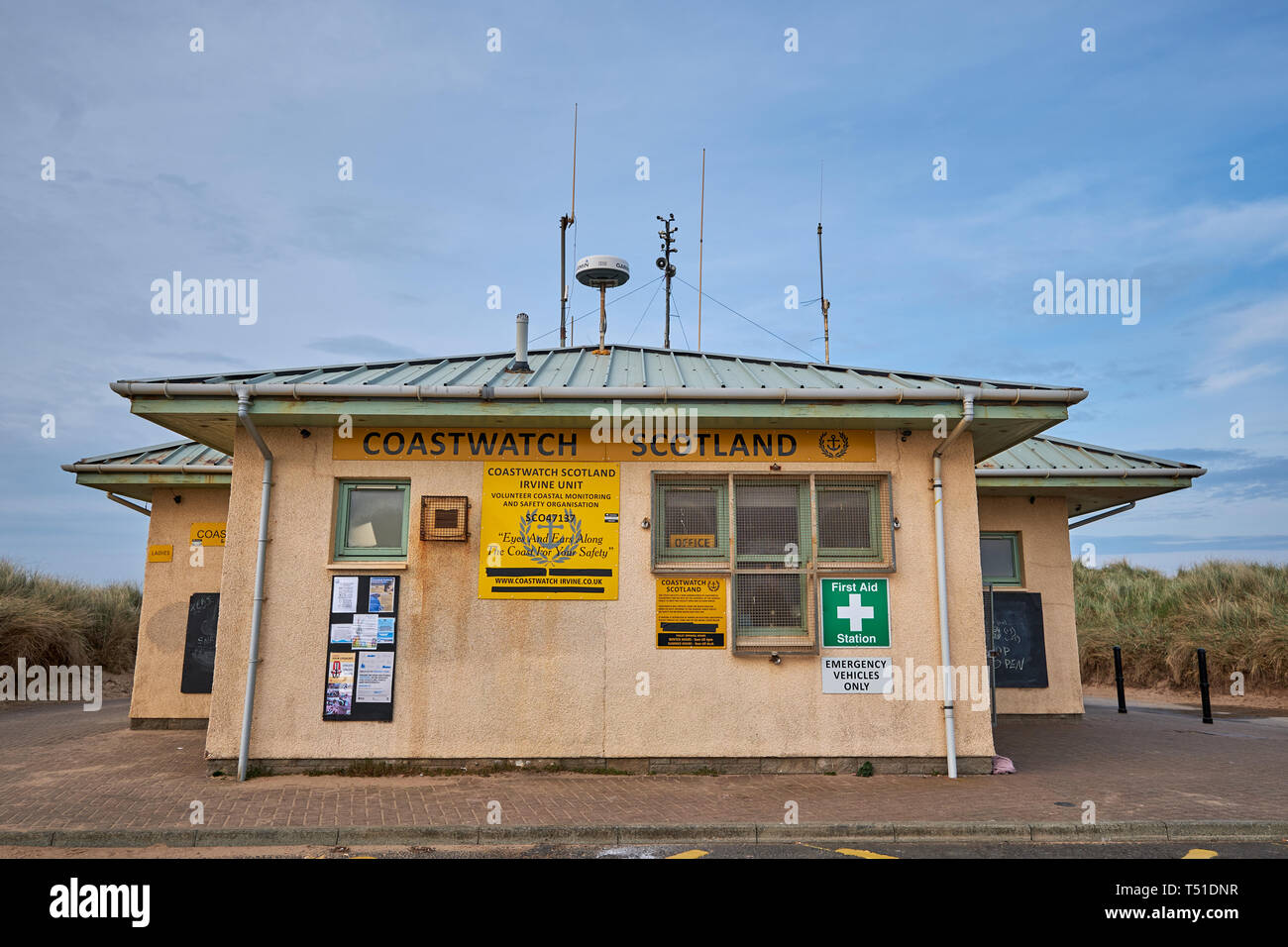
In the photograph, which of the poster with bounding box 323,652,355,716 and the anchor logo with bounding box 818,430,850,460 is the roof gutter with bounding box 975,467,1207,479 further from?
the poster with bounding box 323,652,355,716

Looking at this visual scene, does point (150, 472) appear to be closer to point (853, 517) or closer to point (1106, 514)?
point (853, 517)

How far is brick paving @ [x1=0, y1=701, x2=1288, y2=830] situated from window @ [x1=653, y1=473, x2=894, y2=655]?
5.55 feet

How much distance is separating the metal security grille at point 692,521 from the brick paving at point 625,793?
2.21 meters

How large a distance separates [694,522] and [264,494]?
4518 millimetres

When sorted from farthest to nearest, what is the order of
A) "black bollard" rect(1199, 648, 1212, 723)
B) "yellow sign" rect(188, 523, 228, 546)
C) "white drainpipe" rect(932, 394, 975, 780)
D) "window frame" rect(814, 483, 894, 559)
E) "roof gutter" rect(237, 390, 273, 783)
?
"black bollard" rect(1199, 648, 1212, 723)
"yellow sign" rect(188, 523, 228, 546)
"window frame" rect(814, 483, 894, 559)
"white drainpipe" rect(932, 394, 975, 780)
"roof gutter" rect(237, 390, 273, 783)

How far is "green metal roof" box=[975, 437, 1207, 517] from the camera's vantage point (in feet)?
40.6

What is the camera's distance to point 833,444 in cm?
938

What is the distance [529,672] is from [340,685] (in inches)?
76.3

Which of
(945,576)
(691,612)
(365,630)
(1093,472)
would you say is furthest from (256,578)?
(1093,472)

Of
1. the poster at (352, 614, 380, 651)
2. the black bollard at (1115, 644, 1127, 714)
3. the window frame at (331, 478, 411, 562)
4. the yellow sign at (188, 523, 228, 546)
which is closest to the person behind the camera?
the poster at (352, 614, 380, 651)

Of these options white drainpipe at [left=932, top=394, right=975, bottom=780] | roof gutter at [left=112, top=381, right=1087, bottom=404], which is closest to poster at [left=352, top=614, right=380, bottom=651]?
roof gutter at [left=112, top=381, right=1087, bottom=404]

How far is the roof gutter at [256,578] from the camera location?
8.59 metres

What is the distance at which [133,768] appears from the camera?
29.9 ft

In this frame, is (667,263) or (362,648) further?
(667,263)
